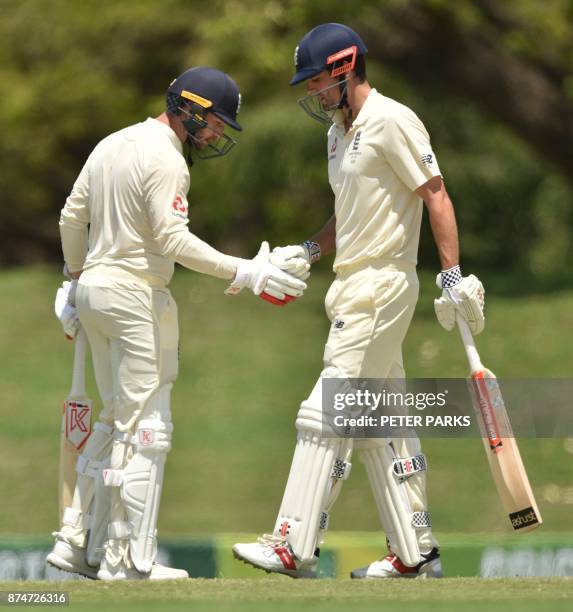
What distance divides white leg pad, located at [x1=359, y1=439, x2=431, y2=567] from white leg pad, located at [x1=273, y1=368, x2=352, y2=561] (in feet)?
0.77

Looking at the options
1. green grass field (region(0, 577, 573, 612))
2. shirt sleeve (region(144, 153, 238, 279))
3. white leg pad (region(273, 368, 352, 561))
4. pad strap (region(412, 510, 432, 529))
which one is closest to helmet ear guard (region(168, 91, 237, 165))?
shirt sleeve (region(144, 153, 238, 279))

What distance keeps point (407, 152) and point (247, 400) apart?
5.50 m

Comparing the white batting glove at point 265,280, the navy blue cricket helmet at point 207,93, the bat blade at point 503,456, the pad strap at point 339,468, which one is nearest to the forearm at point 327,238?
the white batting glove at point 265,280

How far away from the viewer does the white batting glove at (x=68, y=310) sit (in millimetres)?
5812

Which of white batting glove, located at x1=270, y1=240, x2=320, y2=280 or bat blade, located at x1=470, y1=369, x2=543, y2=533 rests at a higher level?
white batting glove, located at x1=270, y1=240, x2=320, y2=280

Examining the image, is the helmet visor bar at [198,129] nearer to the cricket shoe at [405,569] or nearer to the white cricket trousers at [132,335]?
the white cricket trousers at [132,335]

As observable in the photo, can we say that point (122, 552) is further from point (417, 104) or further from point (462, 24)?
point (417, 104)

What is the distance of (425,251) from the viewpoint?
Result: 1759 cm

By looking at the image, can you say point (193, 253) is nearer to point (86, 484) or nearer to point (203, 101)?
point (203, 101)

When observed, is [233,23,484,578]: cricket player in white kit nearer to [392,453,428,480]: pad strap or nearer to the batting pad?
[392,453,428,480]: pad strap

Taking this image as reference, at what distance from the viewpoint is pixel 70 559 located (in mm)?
5680

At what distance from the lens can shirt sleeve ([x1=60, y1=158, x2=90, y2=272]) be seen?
222 inches

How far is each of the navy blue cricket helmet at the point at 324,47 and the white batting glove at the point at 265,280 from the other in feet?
2.18

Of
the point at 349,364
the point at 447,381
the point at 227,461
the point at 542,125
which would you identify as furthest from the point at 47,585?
the point at 542,125
